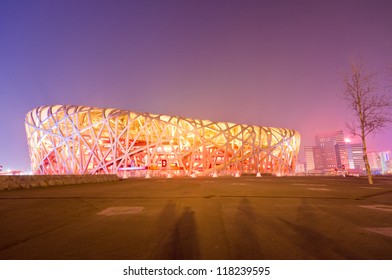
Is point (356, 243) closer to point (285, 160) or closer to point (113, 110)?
point (113, 110)

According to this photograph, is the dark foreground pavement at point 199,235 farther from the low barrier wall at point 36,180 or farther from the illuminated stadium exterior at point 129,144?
the illuminated stadium exterior at point 129,144

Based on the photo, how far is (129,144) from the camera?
180 ft

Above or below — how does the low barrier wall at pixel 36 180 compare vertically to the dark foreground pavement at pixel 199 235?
above

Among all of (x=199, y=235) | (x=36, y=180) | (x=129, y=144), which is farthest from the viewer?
(x=129, y=144)

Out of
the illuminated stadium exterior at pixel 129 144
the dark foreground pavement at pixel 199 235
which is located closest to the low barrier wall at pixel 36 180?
the dark foreground pavement at pixel 199 235

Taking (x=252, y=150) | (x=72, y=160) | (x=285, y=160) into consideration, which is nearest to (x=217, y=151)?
(x=252, y=150)

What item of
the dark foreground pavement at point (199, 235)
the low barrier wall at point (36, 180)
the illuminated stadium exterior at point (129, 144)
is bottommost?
the dark foreground pavement at point (199, 235)

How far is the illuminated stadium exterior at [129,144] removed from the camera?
168 ft

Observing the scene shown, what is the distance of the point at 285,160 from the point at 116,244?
76351 mm

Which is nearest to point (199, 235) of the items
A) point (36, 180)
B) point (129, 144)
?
point (36, 180)

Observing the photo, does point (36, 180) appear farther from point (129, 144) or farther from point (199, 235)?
point (129, 144)

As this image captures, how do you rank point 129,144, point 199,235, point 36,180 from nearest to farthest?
1. point 199,235
2. point 36,180
3. point 129,144

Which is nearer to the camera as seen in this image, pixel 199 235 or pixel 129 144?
pixel 199 235

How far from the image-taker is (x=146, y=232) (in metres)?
3.50
